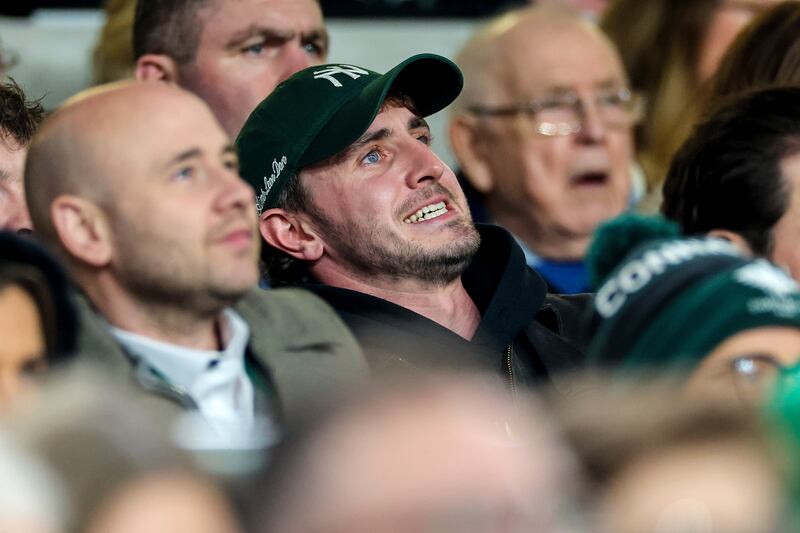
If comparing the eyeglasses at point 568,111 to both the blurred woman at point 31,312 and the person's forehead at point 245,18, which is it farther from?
the blurred woman at point 31,312

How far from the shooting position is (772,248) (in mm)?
2219

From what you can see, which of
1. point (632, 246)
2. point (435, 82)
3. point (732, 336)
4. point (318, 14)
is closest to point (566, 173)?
point (318, 14)

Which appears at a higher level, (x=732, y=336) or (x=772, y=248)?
(x=732, y=336)

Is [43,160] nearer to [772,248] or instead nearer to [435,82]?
[435,82]

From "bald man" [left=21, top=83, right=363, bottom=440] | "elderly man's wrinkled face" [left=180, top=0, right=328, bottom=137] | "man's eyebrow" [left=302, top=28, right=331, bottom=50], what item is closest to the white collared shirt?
"bald man" [left=21, top=83, right=363, bottom=440]

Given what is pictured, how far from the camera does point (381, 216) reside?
224 centimetres

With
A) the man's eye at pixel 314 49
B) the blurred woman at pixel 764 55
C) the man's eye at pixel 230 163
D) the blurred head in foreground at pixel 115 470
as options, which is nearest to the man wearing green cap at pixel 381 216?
the man's eye at pixel 230 163

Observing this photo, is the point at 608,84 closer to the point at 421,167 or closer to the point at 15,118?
the point at 421,167

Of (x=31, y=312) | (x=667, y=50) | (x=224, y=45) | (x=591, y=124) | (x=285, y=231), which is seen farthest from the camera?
(x=667, y=50)

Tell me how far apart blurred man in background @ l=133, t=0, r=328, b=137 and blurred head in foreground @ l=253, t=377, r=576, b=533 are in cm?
172

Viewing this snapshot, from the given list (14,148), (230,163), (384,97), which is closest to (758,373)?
(230,163)

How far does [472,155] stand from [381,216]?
1327 mm

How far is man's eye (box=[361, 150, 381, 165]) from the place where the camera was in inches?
90.4

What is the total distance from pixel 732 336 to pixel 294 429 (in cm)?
54
